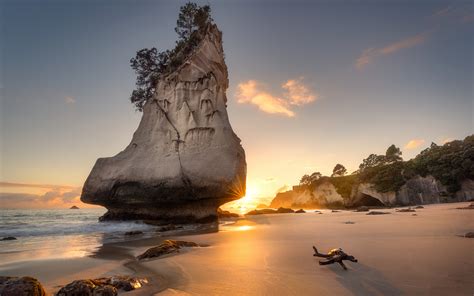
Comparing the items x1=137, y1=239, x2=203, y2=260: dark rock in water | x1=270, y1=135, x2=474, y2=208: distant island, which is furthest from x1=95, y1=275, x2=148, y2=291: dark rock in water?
x1=270, y1=135, x2=474, y2=208: distant island

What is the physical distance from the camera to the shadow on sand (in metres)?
2.94

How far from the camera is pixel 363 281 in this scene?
3.29 m

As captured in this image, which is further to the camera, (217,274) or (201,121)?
(201,121)

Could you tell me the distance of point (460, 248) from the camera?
188 inches

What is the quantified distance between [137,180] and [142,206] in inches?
70.6

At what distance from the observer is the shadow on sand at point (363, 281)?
9.66 ft

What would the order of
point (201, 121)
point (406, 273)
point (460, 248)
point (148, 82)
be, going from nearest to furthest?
point (406, 273) < point (460, 248) < point (201, 121) < point (148, 82)

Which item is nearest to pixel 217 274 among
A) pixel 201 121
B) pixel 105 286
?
pixel 105 286

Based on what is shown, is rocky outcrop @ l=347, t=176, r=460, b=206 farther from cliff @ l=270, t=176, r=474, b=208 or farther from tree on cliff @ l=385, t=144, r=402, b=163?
tree on cliff @ l=385, t=144, r=402, b=163

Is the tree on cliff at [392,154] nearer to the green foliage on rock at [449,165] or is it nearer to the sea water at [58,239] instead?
the green foliage on rock at [449,165]

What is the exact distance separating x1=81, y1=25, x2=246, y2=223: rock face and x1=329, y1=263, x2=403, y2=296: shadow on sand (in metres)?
12.8

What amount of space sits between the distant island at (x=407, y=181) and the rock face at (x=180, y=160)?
3340cm

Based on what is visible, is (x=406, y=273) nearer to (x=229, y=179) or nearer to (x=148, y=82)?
(x=229, y=179)

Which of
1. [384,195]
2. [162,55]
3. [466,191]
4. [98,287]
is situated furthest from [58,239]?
[384,195]
